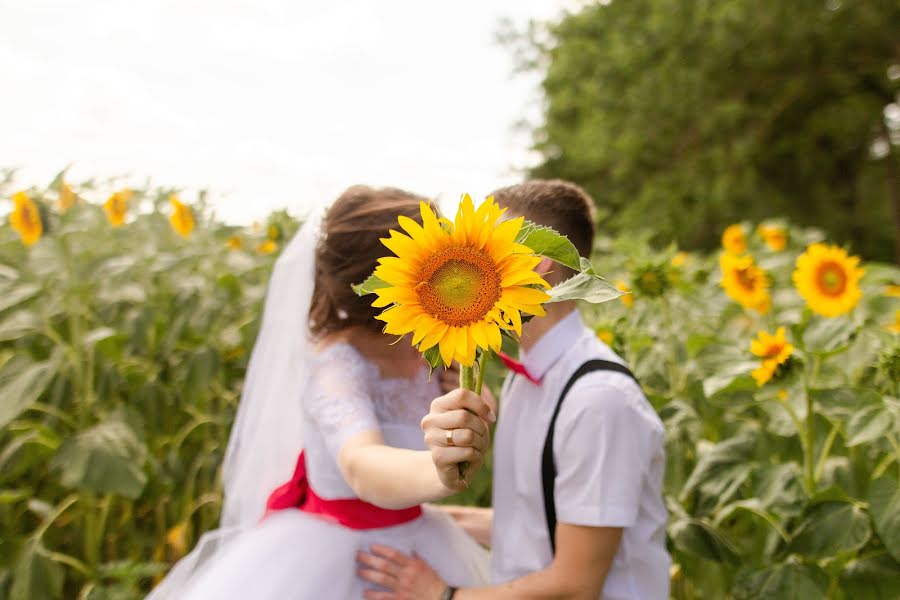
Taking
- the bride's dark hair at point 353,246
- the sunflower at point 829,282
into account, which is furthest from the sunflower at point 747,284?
the bride's dark hair at point 353,246

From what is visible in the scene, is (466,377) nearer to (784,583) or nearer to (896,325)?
(784,583)

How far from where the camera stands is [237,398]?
9.77ft

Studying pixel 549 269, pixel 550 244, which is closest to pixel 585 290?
pixel 550 244

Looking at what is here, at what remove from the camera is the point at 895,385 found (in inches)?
70.9

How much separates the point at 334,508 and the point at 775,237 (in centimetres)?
284

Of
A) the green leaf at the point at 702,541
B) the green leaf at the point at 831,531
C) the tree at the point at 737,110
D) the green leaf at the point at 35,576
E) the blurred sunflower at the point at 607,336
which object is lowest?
the green leaf at the point at 35,576

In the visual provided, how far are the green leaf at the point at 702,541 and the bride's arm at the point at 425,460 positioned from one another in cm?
82

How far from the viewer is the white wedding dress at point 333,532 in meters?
1.53

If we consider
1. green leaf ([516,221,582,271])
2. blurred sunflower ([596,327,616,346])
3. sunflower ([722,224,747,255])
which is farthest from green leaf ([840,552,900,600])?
sunflower ([722,224,747,255])

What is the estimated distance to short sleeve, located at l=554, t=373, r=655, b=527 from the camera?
1.41 meters

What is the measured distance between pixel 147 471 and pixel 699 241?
13.1 m

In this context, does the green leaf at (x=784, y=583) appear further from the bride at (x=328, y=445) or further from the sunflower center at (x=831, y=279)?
the sunflower center at (x=831, y=279)

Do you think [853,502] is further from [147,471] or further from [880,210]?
[880,210]

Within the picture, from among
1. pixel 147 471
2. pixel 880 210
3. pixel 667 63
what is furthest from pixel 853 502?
pixel 880 210
